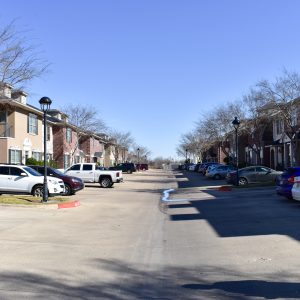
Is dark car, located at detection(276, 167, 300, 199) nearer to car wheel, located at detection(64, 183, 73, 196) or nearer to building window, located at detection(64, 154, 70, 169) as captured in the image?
car wheel, located at detection(64, 183, 73, 196)

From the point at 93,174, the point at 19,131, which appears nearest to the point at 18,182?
the point at 93,174

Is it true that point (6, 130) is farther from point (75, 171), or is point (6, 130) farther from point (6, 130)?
point (75, 171)

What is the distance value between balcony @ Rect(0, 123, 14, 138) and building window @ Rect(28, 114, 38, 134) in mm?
4508

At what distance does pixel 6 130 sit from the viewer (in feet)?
131

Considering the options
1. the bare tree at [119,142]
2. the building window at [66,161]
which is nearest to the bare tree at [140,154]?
the bare tree at [119,142]

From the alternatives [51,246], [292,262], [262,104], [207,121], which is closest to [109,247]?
[51,246]

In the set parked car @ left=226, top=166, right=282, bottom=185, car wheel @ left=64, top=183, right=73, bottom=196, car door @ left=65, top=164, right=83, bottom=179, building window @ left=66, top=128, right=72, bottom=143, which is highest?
building window @ left=66, top=128, right=72, bottom=143

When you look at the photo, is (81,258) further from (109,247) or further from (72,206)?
(72,206)

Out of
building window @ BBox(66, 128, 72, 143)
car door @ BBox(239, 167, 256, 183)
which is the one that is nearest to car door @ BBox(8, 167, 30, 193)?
car door @ BBox(239, 167, 256, 183)

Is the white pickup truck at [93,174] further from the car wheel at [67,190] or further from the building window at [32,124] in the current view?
the building window at [32,124]

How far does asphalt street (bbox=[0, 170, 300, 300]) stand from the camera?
6.96 metres

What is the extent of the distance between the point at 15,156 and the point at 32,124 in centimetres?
548

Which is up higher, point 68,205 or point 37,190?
point 37,190

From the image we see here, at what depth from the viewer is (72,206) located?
20.2 metres
